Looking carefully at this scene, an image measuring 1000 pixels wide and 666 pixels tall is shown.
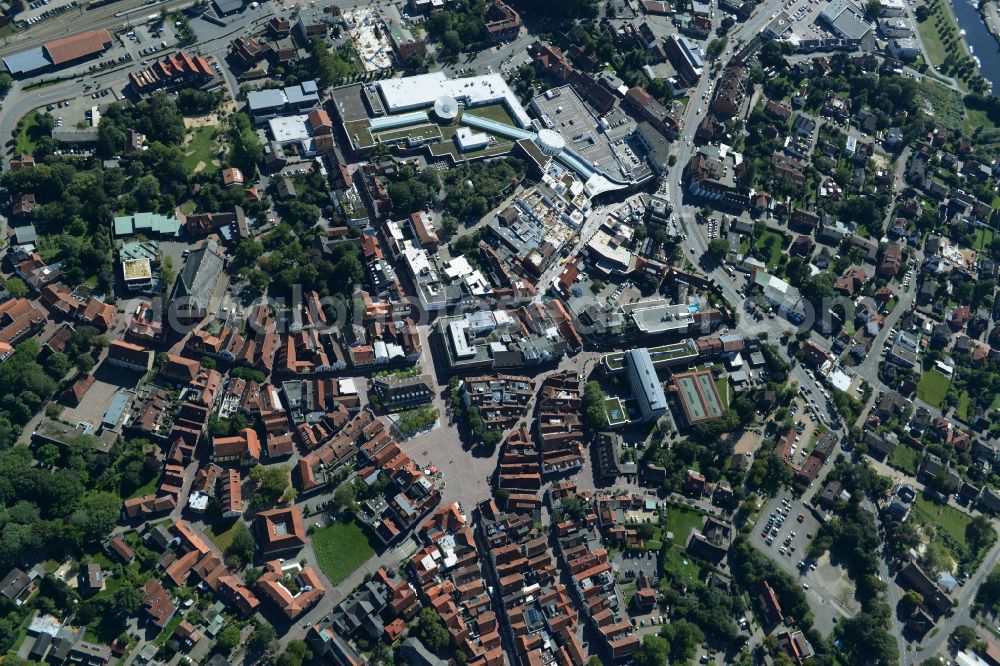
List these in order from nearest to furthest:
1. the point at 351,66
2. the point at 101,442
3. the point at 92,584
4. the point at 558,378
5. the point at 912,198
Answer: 1. the point at 92,584
2. the point at 101,442
3. the point at 558,378
4. the point at 351,66
5. the point at 912,198

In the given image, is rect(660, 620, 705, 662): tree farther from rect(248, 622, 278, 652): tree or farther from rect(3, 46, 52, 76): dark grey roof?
rect(3, 46, 52, 76): dark grey roof

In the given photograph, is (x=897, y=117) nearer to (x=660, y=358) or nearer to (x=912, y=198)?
(x=912, y=198)

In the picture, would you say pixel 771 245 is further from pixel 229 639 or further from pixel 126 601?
pixel 126 601

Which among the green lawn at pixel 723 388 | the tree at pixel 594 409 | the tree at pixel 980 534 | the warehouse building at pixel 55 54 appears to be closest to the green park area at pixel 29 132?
the warehouse building at pixel 55 54

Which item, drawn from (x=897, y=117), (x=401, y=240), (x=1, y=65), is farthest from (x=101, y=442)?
(x=897, y=117)

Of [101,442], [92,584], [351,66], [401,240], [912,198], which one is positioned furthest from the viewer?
[912,198]

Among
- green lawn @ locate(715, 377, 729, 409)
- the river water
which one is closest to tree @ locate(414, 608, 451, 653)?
green lawn @ locate(715, 377, 729, 409)
